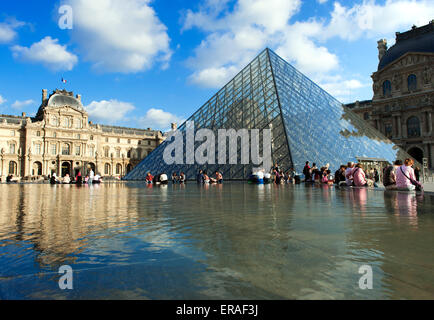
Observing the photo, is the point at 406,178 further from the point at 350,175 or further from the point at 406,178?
the point at 350,175

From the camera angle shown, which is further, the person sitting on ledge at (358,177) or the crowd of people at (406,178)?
the person sitting on ledge at (358,177)

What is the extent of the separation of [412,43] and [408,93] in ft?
26.2

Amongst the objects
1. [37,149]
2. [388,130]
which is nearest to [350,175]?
[388,130]

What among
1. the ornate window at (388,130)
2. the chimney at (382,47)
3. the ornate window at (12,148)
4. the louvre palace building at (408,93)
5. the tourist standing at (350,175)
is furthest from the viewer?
the chimney at (382,47)

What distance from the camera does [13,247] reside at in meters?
1.96

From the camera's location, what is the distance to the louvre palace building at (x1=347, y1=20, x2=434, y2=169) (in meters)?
40.5

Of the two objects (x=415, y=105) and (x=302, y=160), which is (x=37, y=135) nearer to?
(x=302, y=160)

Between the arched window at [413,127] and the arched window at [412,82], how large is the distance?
4024mm

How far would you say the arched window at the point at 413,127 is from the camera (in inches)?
1646

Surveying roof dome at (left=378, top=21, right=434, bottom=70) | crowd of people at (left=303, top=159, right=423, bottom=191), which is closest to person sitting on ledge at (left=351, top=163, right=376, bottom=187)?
crowd of people at (left=303, top=159, right=423, bottom=191)

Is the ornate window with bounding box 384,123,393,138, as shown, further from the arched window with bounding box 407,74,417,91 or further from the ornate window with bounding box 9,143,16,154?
the ornate window with bounding box 9,143,16,154

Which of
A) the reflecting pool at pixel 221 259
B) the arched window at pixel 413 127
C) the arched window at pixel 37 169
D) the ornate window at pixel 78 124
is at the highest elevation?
the ornate window at pixel 78 124

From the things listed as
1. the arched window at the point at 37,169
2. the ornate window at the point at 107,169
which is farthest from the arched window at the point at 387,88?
the arched window at the point at 37,169

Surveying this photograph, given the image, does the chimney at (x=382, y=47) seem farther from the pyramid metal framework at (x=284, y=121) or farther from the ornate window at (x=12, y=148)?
the ornate window at (x=12, y=148)
